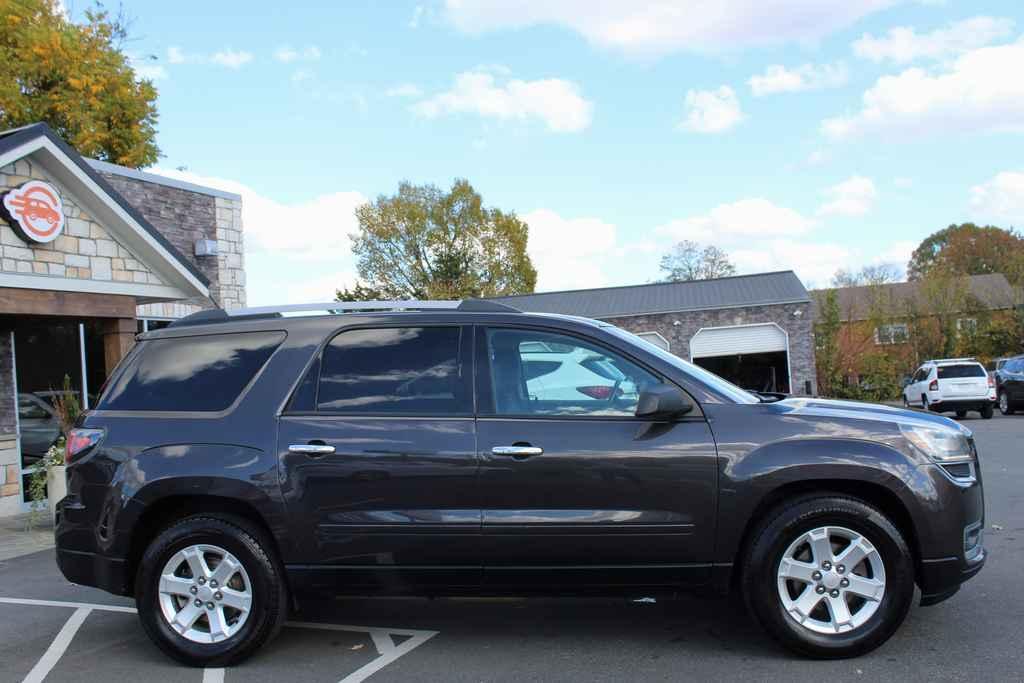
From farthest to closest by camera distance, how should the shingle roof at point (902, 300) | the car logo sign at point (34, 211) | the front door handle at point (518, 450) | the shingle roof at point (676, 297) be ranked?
the shingle roof at point (902, 300), the shingle roof at point (676, 297), the car logo sign at point (34, 211), the front door handle at point (518, 450)

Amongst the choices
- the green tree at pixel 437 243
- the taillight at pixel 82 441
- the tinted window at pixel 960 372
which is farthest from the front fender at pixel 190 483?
the green tree at pixel 437 243

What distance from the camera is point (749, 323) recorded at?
107 feet

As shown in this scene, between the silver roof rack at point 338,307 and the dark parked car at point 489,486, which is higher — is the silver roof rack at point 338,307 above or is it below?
above

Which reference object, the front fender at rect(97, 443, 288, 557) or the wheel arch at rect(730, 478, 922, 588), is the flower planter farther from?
the wheel arch at rect(730, 478, 922, 588)

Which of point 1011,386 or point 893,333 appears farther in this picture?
point 893,333

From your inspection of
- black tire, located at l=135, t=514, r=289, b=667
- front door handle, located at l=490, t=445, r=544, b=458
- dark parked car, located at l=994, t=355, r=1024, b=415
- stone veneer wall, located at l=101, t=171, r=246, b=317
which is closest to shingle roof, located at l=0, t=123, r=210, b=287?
stone veneer wall, located at l=101, t=171, r=246, b=317

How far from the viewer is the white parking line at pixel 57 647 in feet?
16.0

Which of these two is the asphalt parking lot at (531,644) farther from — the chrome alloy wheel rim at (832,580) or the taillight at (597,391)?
the taillight at (597,391)

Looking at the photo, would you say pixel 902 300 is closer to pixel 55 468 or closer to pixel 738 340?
pixel 738 340

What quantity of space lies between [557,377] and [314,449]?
1360 mm

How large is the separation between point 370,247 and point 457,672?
2061 inches

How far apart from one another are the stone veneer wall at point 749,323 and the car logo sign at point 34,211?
2248cm

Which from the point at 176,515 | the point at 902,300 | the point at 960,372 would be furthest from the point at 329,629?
the point at 902,300

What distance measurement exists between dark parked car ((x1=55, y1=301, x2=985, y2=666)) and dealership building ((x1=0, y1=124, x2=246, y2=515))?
23.2 ft
